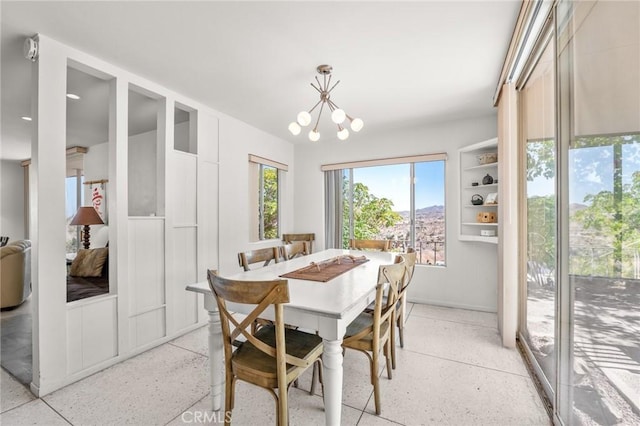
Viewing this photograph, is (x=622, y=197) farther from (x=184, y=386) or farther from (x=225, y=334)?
(x=184, y=386)

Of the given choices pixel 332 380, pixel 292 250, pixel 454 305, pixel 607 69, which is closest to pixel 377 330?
pixel 332 380

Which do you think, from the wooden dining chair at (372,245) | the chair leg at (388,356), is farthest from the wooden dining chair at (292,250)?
the chair leg at (388,356)

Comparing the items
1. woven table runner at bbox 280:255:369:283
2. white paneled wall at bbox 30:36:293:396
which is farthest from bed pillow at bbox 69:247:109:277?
woven table runner at bbox 280:255:369:283

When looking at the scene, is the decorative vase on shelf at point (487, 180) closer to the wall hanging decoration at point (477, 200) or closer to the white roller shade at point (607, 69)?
the wall hanging decoration at point (477, 200)

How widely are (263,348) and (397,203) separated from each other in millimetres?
3241

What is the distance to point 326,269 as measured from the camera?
2113 mm

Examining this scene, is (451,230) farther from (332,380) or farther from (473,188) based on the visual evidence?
(332,380)

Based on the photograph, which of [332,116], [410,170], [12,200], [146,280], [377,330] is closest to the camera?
[377,330]

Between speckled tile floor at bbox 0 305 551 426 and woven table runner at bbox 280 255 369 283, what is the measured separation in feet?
2.58

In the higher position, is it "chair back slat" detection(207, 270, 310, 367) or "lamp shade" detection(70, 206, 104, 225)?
"lamp shade" detection(70, 206, 104, 225)

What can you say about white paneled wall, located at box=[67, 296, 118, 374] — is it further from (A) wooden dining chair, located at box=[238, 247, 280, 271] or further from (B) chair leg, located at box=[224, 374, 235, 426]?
(B) chair leg, located at box=[224, 374, 235, 426]

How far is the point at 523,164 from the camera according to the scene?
95.6 inches

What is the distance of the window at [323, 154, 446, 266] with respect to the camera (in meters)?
3.86
